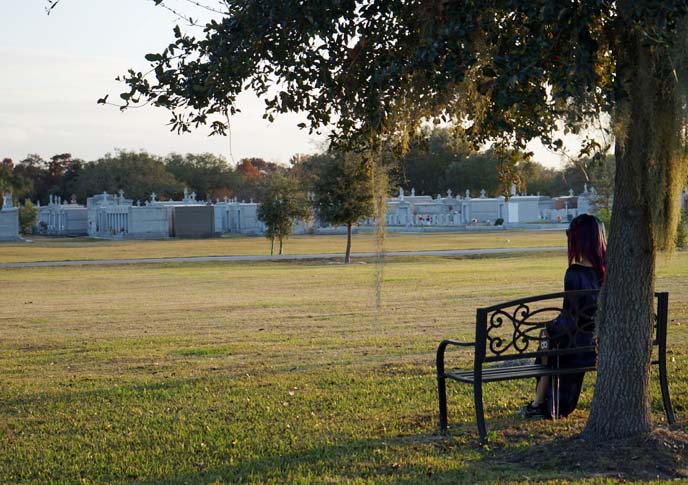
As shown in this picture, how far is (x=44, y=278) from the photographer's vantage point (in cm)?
3294

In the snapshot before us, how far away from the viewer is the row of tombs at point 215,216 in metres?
80.4

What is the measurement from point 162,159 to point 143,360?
115 metres

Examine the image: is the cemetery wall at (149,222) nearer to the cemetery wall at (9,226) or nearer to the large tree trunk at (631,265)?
the cemetery wall at (9,226)

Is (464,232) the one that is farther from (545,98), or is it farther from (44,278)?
(545,98)

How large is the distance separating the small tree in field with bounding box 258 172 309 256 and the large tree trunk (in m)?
42.5

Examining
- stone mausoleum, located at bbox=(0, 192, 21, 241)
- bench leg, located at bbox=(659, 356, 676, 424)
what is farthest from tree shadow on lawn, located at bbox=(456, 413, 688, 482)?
stone mausoleum, located at bbox=(0, 192, 21, 241)

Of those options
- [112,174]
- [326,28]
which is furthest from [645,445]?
[112,174]

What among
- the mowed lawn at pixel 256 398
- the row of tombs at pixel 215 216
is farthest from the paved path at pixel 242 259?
the row of tombs at pixel 215 216

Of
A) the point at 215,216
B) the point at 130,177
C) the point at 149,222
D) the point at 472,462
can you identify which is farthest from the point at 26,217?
the point at 472,462

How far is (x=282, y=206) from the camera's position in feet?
162

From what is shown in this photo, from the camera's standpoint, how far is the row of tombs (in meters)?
80.4

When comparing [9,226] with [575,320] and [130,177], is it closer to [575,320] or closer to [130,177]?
[130,177]

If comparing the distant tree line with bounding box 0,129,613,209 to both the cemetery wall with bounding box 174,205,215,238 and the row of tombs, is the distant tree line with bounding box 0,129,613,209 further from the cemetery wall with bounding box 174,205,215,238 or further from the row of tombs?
the cemetery wall with bounding box 174,205,215,238

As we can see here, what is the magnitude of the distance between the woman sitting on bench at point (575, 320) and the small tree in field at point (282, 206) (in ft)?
136
